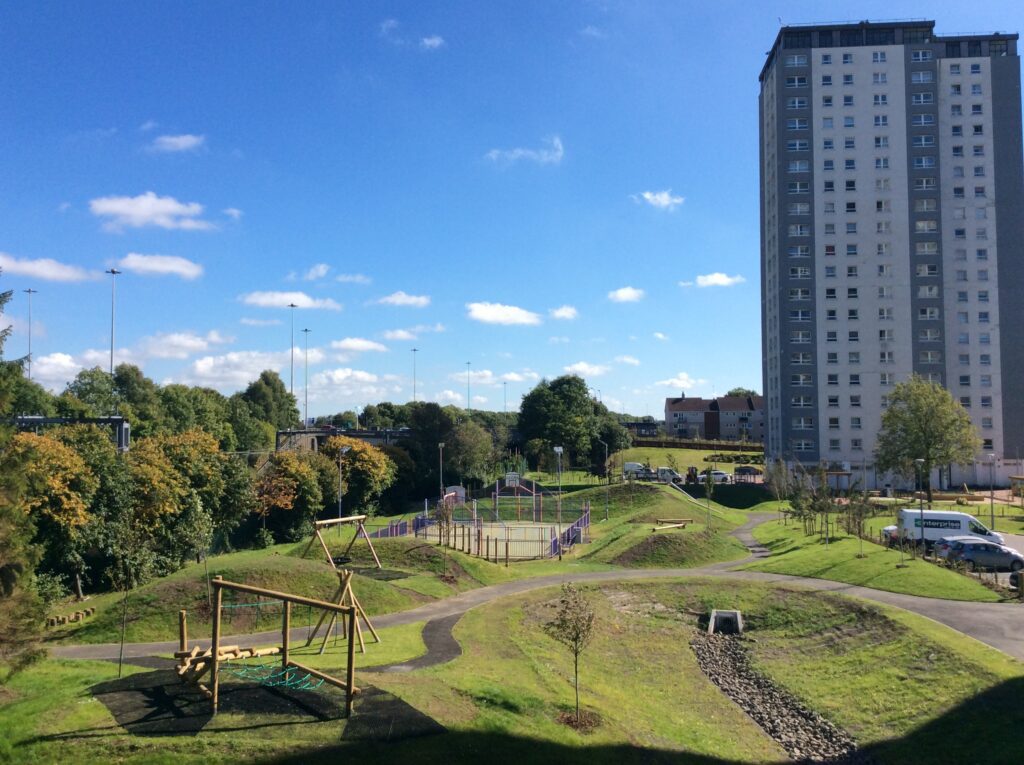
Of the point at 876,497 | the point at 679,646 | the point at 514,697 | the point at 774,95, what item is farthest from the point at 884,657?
the point at 774,95

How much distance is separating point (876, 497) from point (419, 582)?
51.0 meters

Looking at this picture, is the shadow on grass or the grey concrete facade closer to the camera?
the shadow on grass

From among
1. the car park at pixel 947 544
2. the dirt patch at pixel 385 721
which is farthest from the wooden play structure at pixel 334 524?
the car park at pixel 947 544

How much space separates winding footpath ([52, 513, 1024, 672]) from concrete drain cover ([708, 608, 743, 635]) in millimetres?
4413

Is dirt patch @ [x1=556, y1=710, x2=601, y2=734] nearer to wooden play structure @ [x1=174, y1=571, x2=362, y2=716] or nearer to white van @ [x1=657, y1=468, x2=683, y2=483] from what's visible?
wooden play structure @ [x1=174, y1=571, x2=362, y2=716]

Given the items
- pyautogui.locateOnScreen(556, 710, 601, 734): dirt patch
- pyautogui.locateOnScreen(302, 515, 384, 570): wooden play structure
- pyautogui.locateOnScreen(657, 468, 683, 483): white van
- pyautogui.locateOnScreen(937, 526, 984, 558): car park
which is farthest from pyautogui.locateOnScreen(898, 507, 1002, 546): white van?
pyautogui.locateOnScreen(657, 468, 683, 483): white van

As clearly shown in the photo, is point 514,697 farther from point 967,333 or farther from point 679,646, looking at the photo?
point 967,333

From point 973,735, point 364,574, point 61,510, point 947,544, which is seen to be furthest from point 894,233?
point 61,510

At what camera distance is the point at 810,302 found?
8488 centimetres

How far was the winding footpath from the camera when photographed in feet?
77.0

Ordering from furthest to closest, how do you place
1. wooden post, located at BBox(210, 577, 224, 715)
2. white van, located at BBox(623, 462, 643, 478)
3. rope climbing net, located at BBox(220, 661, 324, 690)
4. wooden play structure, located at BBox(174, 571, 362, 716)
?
1. white van, located at BBox(623, 462, 643, 478)
2. rope climbing net, located at BBox(220, 661, 324, 690)
3. wooden play structure, located at BBox(174, 571, 362, 716)
4. wooden post, located at BBox(210, 577, 224, 715)

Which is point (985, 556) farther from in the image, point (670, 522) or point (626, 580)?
point (670, 522)

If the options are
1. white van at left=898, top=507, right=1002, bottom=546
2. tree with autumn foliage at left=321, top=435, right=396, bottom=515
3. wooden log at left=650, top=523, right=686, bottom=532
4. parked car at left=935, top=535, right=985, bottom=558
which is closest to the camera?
parked car at left=935, top=535, right=985, bottom=558

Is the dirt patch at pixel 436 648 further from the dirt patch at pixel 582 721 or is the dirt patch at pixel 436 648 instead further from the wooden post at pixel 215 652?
the wooden post at pixel 215 652
